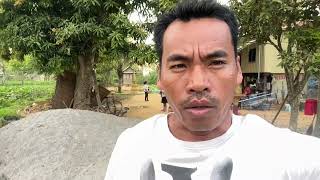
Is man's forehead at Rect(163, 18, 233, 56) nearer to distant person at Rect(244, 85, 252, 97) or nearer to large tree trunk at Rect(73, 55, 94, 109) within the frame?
large tree trunk at Rect(73, 55, 94, 109)

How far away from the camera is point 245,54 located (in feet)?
84.1

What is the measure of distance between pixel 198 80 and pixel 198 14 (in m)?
0.24

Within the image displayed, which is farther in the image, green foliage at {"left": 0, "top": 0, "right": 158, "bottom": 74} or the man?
green foliage at {"left": 0, "top": 0, "right": 158, "bottom": 74}

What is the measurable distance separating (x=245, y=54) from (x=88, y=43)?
14.6m

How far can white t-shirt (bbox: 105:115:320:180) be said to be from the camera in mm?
1288

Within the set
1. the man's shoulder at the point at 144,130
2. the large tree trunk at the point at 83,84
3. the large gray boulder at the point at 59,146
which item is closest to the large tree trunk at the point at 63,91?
the large tree trunk at the point at 83,84

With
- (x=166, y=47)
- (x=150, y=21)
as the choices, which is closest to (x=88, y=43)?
(x=150, y=21)

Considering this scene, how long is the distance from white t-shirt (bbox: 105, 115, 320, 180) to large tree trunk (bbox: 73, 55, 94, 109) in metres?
12.3

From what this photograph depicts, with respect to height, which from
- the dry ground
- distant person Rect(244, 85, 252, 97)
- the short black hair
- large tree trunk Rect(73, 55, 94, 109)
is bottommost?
the dry ground

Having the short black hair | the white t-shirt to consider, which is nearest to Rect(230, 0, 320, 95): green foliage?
the short black hair

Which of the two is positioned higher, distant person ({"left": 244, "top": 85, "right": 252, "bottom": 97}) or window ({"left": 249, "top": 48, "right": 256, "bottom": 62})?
window ({"left": 249, "top": 48, "right": 256, "bottom": 62})

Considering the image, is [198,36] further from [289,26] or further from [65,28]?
[65,28]

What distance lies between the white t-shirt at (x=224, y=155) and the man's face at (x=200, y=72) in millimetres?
67

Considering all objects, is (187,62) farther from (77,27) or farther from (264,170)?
(77,27)
